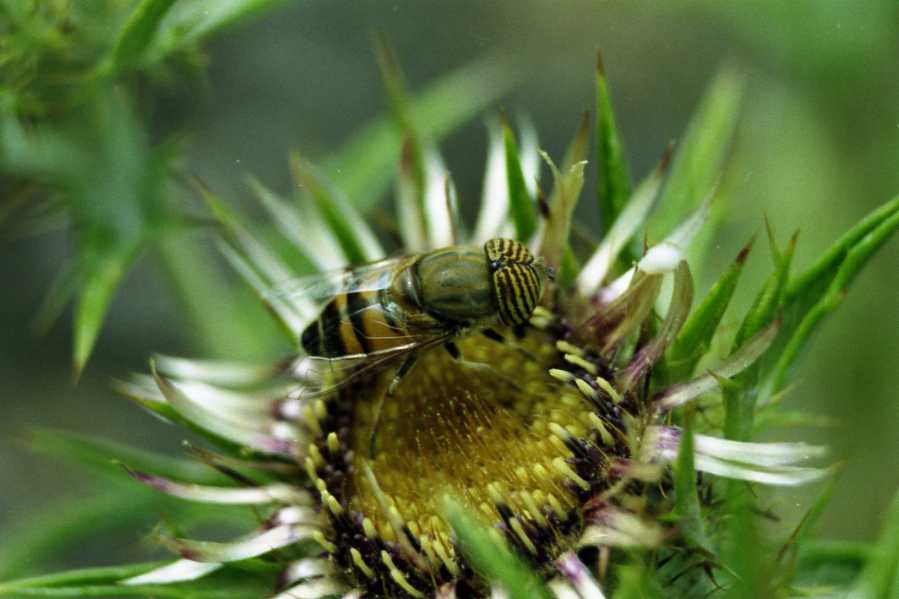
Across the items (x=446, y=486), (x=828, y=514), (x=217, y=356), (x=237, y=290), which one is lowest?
(x=828, y=514)

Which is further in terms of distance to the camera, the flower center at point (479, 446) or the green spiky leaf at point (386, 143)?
the green spiky leaf at point (386, 143)

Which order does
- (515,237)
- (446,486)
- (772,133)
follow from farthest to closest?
(772,133), (515,237), (446,486)

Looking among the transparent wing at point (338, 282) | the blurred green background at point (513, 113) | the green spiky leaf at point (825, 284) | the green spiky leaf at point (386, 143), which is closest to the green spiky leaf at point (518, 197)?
the transparent wing at point (338, 282)

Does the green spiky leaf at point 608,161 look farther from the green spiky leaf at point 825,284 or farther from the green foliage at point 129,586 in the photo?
the green foliage at point 129,586

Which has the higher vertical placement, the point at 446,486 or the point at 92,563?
the point at 92,563

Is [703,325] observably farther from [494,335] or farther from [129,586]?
[129,586]

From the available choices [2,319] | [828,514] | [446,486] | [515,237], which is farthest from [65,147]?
[828,514]

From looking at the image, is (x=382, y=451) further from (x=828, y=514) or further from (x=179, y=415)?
(x=828, y=514)
